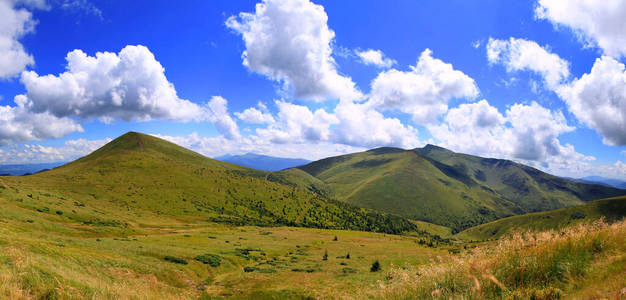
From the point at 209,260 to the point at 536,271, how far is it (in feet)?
112

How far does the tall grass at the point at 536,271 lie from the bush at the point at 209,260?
1149 inches

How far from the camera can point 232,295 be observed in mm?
22516

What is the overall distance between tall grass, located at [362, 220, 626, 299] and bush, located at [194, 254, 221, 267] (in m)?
29.2

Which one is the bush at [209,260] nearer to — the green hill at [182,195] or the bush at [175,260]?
the bush at [175,260]

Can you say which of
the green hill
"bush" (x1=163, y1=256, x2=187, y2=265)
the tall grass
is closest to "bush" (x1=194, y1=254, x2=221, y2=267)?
"bush" (x1=163, y1=256, x2=187, y2=265)

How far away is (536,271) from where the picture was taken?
7.81 metres

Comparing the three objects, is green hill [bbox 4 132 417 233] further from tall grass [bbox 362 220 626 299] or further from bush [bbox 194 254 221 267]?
tall grass [bbox 362 220 626 299]

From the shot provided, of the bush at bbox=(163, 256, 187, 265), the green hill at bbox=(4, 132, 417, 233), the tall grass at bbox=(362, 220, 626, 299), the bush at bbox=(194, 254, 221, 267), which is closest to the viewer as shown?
the tall grass at bbox=(362, 220, 626, 299)

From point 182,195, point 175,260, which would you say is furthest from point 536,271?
point 182,195

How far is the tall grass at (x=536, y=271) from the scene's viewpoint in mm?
6730

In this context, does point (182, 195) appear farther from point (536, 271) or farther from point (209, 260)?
point (536, 271)

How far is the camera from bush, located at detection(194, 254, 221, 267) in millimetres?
32575

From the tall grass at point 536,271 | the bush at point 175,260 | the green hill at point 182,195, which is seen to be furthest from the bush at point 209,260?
the green hill at point 182,195

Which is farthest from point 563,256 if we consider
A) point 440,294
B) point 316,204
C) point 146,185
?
point 316,204
